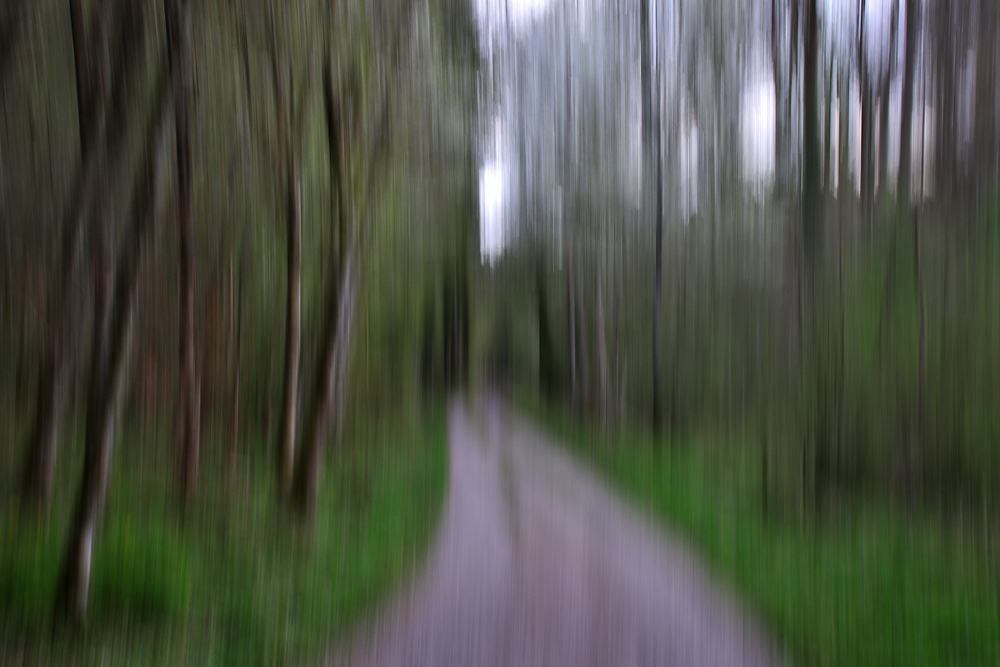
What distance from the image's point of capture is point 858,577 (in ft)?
15.9

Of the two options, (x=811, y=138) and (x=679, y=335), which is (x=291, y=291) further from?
(x=679, y=335)

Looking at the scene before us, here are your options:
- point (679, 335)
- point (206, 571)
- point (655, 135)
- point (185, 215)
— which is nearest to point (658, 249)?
point (655, 135)

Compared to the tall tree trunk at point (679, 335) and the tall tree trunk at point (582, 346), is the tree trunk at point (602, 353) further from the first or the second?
the tall tree trunk at point (679, 335)

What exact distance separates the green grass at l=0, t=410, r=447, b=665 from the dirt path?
40 cm

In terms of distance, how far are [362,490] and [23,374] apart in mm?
3832

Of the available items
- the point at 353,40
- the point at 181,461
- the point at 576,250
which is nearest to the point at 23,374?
the point at 181,461

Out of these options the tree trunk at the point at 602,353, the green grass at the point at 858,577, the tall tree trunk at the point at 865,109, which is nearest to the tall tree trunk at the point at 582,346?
the tree trunk at the point at 602,353

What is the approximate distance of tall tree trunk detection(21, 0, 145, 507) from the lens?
12.3 feet

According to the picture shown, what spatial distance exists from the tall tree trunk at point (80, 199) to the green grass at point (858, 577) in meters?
5.09

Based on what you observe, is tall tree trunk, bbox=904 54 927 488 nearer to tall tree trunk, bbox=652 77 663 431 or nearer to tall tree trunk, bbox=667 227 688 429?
tall tree trunk, bbox=652 77 663 431

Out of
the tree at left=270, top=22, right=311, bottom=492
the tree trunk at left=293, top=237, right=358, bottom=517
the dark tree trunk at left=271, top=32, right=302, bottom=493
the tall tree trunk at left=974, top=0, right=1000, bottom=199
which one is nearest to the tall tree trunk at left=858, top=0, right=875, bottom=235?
the tall tree trunk at left=974, top=0, right=1000, bottom=199

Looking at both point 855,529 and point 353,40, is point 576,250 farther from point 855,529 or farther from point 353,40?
point 855,529

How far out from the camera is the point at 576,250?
18594 millimetres

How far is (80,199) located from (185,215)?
2.46 feet
